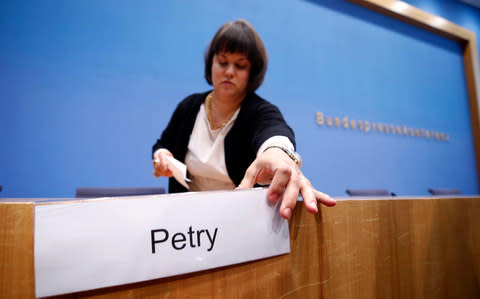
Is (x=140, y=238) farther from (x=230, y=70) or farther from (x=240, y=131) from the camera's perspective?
(x=230, y=70)

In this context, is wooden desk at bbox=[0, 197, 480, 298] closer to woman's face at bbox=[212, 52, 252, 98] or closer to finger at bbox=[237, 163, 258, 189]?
finger at bbox=[237, 163, 258, 189]

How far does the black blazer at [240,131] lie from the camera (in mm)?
757

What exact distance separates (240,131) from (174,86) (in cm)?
143

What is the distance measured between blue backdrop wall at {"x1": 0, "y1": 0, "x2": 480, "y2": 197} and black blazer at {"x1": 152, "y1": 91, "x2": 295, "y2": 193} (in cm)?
99

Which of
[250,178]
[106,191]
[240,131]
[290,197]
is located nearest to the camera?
[290,197]

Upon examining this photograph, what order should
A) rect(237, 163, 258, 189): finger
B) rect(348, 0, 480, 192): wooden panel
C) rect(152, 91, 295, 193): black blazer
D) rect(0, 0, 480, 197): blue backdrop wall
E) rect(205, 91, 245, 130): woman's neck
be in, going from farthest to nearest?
rect(348, 0, 480, 192): wooden panel
rect(0, 0, 480, 197): blue backdrop wall
rect(205, 91, 245, 130): woman's neck
rect(152, 91, 295, 193): black blazer
rect(237, 163, 258, 189): finger

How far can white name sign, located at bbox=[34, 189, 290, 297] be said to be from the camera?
27 cm

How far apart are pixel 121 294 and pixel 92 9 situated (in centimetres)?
214

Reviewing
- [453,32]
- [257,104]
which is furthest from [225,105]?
[453,32]

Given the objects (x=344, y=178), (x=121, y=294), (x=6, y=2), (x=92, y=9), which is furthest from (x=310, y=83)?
(x=121, y=294)

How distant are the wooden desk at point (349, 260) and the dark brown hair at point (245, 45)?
633mm

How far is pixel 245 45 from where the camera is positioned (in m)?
0.94

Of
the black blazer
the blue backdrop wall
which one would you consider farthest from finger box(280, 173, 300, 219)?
the blue backdrop wall

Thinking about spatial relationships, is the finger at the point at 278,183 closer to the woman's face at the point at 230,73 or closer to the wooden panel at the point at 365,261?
the wooden panel at the point at 365,261
